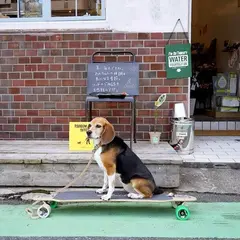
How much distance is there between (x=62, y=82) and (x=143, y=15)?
1.47 m

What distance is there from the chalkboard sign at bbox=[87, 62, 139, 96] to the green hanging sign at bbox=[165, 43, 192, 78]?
540mm

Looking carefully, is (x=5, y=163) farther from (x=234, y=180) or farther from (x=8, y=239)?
(x=234, y=180)

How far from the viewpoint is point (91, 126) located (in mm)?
3953

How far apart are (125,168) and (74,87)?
223cm

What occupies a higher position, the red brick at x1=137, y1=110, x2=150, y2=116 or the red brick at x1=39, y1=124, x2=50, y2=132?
the red brick at x1=137, y1=110, x2=150, y2=116

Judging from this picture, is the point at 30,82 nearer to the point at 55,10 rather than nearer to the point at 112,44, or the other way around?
the point at 55,10

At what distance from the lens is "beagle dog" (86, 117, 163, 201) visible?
3965 millimetres

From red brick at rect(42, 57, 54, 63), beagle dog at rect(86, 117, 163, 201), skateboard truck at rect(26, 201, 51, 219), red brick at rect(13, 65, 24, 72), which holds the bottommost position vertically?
skateboard truck at rect(26, 201, 51, 219)

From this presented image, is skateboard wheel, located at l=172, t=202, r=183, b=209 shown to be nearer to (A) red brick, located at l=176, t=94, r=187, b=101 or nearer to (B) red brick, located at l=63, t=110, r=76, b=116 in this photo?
(A) red brick, located at l=176, t=94, r=187, b=101

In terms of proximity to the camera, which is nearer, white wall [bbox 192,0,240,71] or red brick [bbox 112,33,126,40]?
red brick [bbox 112,33,126,40]

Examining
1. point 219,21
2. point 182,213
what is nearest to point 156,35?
point 182,213

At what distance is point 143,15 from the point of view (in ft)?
18.8

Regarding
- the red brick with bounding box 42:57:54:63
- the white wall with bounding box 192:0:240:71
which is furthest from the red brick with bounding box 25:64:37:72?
the white wall with bounding box 192:0:240:71

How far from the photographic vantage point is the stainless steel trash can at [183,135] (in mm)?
5539
